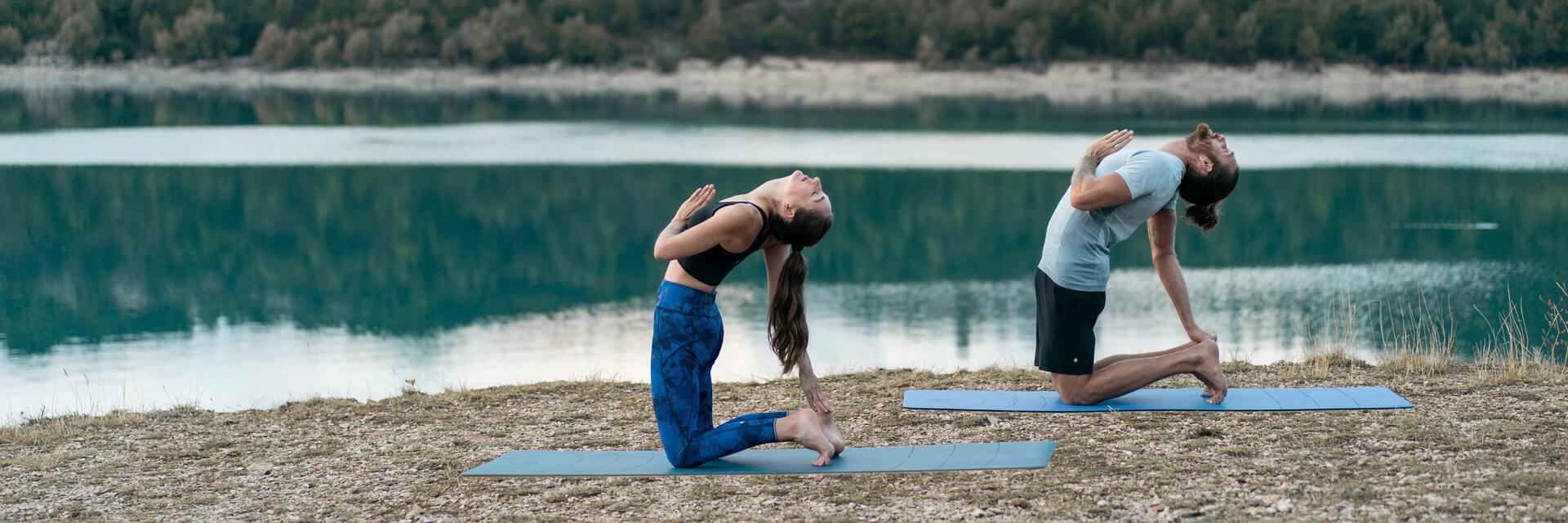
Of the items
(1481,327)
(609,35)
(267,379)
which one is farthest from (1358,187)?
(609,35)

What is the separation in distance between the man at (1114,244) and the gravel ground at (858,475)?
0.19 meters

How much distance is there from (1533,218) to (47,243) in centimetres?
2185

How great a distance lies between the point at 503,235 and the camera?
76.0 feet

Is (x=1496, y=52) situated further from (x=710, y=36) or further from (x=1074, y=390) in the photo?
(x=1074, y=390)

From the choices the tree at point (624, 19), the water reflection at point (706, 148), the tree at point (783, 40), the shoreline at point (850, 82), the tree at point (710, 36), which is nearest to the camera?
the water reflection at point (706, 148)

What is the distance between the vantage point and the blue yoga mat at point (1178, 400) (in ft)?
20.2

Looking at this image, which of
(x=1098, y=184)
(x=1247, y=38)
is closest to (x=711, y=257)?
(x=1098, y=184)

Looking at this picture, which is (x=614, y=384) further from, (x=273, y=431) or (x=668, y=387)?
(x=668, y=387)

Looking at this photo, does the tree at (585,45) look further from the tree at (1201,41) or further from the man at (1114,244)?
the man at (1114,244)

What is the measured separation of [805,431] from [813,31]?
2590 inches

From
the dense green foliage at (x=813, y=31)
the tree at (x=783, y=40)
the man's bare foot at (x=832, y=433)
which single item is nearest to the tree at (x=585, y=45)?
the dense green foliage at (x=813, y=31)

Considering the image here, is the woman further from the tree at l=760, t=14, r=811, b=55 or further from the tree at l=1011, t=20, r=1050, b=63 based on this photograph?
the tree at l=760, t=14, r=811, b=55

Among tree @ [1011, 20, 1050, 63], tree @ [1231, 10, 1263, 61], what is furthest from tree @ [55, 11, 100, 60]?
tree @ [1231, 10, 1263, 61]

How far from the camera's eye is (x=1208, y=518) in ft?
14.8
